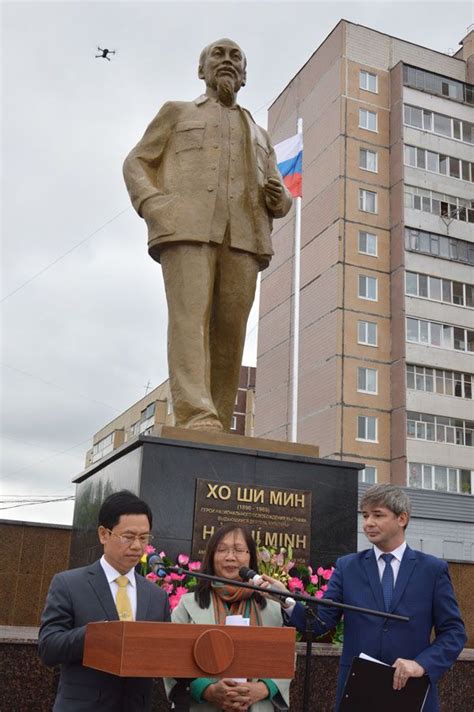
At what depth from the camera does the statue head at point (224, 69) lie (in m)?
7.28

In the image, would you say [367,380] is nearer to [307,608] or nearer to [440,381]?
[440,381]

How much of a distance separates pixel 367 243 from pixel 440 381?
678 cm

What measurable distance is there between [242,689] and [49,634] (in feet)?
2.54

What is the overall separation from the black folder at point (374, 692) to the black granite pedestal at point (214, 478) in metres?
2.54

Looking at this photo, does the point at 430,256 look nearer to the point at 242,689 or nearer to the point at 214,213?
the point at 214,213

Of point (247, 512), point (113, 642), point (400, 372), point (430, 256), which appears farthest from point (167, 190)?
point (430, 256)

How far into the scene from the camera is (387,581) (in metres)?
3.69

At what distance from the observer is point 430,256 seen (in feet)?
117

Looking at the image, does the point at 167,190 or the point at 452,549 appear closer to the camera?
the point at 167,190

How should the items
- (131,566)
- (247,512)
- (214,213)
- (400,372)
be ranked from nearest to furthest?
(131,566)
(247,512)
(214,213)
(400,372)

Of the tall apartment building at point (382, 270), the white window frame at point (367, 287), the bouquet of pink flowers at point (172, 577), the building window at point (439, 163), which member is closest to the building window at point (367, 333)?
the tall apartment building at point (382, 270)

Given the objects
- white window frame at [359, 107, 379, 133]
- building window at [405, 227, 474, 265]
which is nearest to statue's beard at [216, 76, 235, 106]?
building window at [405, 227, 474, 265]

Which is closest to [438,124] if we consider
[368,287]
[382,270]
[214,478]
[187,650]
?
[382,270]

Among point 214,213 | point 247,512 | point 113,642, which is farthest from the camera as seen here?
point 214,213
